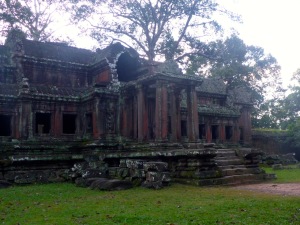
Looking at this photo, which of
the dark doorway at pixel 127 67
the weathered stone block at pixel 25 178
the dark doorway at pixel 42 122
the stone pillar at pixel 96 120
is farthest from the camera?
the dark doorway at pixel 127 67

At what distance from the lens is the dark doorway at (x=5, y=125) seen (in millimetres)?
20975

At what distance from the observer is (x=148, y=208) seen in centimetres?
907

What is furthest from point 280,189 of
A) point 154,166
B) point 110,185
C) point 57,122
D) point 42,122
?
point 42,122

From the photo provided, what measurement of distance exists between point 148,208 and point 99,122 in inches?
484

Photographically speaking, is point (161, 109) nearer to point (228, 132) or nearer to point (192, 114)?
point (192, 114)

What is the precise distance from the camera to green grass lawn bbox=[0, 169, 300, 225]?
772 centimetres

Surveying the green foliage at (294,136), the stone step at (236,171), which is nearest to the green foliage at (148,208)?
the stone step at (236,171)

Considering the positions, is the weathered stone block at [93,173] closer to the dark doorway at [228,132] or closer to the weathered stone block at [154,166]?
the weathered stone block at [154,166]

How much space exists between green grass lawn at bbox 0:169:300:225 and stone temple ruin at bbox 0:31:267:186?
2.52m

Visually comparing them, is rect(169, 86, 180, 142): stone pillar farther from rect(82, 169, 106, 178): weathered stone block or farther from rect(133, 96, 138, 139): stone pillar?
rect(82, 169, 106, 178): weathered stone block

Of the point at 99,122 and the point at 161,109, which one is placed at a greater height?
the point at 161,109

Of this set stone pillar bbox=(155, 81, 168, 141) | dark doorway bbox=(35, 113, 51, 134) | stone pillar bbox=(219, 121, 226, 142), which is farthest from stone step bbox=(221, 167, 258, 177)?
stone pillar bbox=(219, 121, 226, 142)

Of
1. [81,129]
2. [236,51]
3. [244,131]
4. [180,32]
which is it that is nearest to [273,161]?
[244,131]

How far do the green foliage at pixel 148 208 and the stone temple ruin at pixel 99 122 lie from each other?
2412 millimetres
